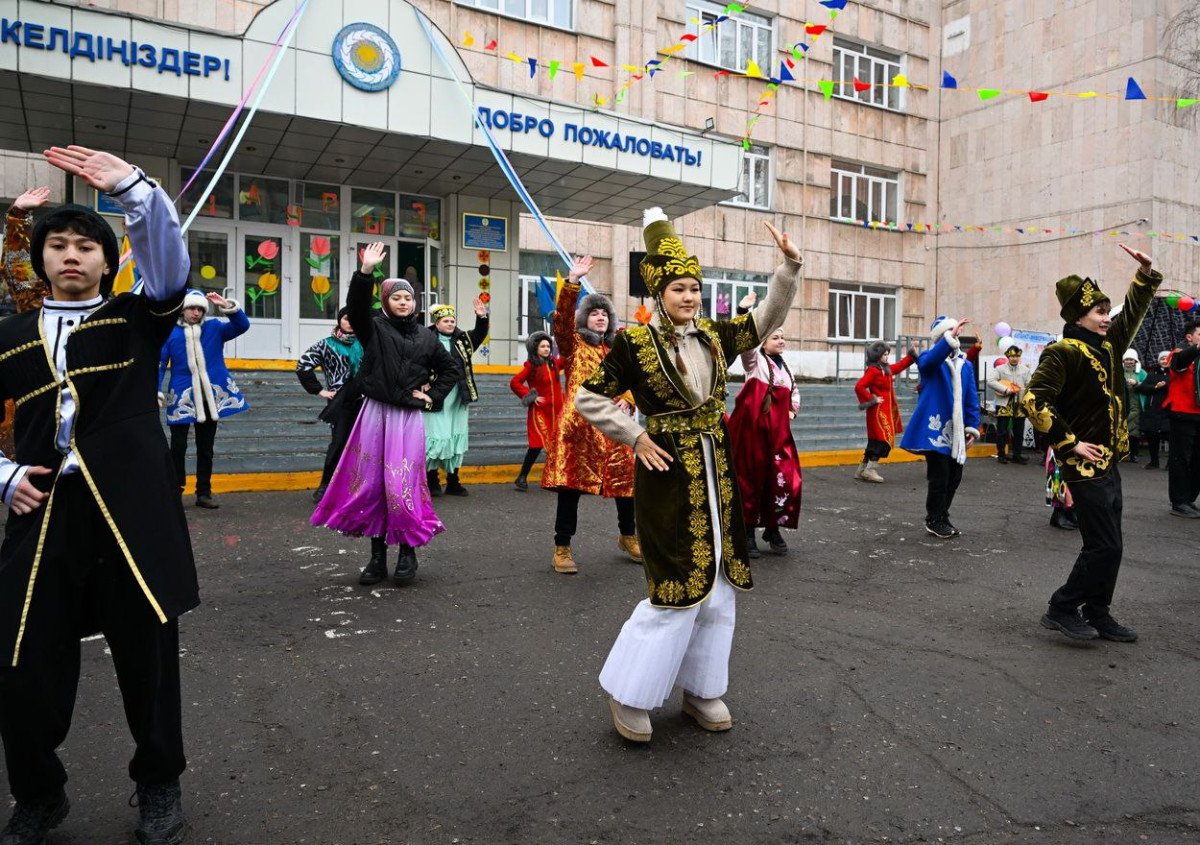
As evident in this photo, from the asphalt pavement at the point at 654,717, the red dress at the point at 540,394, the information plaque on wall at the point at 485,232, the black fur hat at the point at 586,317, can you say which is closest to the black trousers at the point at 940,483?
the asphalt pavement at the point at 654,717

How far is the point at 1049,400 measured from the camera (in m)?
4.75

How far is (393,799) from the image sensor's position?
2.96 metres

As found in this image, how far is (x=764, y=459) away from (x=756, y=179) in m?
18.3

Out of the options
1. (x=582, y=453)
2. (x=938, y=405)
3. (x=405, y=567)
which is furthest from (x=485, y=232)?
(x=405, y=567)

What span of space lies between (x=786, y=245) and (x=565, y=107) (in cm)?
1277

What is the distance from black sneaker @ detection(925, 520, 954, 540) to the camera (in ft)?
26.0

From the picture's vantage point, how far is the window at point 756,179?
23562mm

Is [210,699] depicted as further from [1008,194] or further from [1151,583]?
[1008,194]

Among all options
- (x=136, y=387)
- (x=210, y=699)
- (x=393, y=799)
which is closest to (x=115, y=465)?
(x=136, y=387)

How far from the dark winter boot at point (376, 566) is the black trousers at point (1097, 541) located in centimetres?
412

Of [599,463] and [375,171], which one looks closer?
[599,463]

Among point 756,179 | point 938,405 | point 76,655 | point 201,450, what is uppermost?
point 756,179

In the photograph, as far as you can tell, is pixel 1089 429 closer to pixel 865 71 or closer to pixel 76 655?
pixel 76 655

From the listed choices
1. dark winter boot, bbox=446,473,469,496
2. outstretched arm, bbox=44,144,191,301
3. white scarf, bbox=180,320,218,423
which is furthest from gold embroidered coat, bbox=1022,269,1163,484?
white scarf, bbox=180,320,218,423
